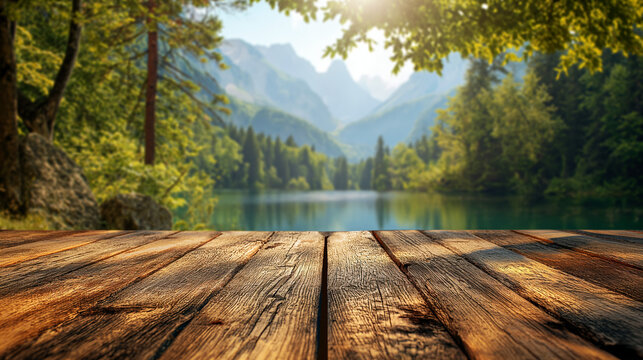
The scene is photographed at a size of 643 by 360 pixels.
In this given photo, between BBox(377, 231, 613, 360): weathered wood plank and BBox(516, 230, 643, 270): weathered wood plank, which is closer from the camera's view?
BBox(377, 231, 613, 360): weathered wood plank

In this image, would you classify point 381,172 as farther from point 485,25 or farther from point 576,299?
point 576,299

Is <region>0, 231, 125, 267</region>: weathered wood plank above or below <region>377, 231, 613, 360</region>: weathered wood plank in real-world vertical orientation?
above

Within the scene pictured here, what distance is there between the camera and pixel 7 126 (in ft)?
17.6

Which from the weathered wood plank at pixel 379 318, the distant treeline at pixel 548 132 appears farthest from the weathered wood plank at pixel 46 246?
the distant treeline at pixel 548 132

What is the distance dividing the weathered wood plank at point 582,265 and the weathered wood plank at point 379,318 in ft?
2.31

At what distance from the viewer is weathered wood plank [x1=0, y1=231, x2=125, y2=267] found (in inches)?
66.7

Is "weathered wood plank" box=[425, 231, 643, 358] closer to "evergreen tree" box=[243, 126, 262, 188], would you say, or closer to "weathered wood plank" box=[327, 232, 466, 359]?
"weathered wood plank" box=[327, 232, 466, 359]

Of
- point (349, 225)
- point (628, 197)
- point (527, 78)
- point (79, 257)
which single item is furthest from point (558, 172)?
point (79, 257)

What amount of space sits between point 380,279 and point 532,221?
2165 centimetres

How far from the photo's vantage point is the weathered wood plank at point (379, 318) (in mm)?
761

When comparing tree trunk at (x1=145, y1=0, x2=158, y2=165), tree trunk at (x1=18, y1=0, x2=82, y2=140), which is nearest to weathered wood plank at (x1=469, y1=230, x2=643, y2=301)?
tree trunk at (x1=18, y1=0, x2=82, y2=140)

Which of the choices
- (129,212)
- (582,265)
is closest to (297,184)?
(129,212)

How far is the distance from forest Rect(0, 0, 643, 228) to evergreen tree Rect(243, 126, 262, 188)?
2.44 metres

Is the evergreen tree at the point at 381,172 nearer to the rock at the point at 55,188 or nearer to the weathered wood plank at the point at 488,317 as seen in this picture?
the rock at the point at 55,188
